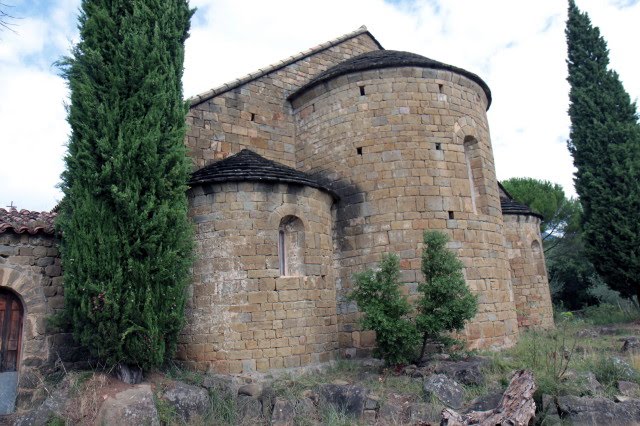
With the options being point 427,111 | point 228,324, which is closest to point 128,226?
point 228,324

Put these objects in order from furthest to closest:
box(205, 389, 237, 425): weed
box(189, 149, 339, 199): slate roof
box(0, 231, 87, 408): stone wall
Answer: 1. box(189, 149, 339, 199): slate roof
2. box(0, 231, 87, 408): stone wall
3. box(205, 389, 237, 425): weed

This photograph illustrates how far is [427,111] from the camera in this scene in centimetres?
976

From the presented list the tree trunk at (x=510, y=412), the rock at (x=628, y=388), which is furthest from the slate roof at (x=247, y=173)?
the rock at (x=628, y=388)

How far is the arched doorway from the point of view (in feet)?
22.1

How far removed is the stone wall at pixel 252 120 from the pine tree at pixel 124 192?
2.31 m

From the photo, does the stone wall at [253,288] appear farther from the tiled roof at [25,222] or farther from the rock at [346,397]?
the tiled roof at [25,222]

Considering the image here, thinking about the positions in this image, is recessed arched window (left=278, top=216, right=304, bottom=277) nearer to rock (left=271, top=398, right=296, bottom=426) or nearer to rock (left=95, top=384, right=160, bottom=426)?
rock (left=271, top=398, right=296, bottom=426)

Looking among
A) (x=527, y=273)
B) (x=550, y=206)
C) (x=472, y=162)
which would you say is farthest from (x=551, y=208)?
(x=472, y=162)

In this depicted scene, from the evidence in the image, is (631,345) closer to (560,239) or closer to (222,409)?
(222,409)

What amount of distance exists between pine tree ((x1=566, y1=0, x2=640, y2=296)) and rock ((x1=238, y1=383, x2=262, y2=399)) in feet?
37.6

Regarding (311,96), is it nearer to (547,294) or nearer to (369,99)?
(369,99)

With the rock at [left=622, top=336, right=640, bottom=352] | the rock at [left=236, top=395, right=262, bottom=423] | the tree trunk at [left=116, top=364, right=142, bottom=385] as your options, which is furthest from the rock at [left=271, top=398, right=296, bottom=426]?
the rock at [left=622, top=336, right=640, bottom=352]

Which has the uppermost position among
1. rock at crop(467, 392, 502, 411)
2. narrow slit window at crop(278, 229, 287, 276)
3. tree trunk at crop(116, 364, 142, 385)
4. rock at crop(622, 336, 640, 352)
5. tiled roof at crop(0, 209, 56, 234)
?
tiled roof at crop(0, 209, 56, 234)

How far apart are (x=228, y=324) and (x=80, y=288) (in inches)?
91.5
